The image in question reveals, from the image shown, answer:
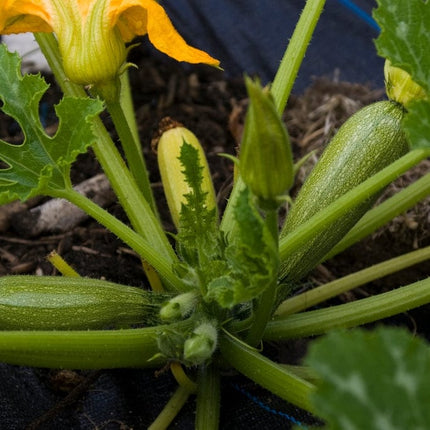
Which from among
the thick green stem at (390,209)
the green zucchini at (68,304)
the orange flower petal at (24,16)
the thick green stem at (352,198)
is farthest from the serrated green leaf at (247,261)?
the orange flower petal at (24,16)

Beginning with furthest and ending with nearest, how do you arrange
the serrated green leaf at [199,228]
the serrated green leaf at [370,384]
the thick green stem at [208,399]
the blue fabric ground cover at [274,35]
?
the blue fabric ground cover at [274,35] < the thick green stem at [208,399] < the serrated green leaf at [199,228] < the serrated green leaf at [370,384]

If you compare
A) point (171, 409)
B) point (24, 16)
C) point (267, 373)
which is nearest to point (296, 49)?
point (24, 16)

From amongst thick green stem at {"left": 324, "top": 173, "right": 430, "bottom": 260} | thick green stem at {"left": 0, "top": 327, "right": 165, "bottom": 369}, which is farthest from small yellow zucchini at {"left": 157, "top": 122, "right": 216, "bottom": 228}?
thick green stem at {"left": 0, "top": 327, "right": 165, "bottom": 369}

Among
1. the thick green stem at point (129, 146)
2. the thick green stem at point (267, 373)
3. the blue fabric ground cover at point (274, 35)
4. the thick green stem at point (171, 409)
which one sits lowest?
the thick green stem at point (171, 409)

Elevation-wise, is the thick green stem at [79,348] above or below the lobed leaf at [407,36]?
below

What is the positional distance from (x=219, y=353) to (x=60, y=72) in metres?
0.79

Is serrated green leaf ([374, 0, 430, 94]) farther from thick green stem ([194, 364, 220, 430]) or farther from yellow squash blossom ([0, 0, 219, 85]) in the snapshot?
thick green stem ([194, 364, 220, 430])

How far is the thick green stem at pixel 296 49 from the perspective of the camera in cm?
161

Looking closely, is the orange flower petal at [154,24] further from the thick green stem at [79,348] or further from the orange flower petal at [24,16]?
the thick green stem at [79,348]

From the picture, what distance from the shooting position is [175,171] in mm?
1834

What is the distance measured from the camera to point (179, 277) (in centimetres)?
149

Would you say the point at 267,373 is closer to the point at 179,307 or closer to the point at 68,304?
the point at 179,307

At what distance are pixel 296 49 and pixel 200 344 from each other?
721 mm

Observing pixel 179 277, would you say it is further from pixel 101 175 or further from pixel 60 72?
pixel 101 175
